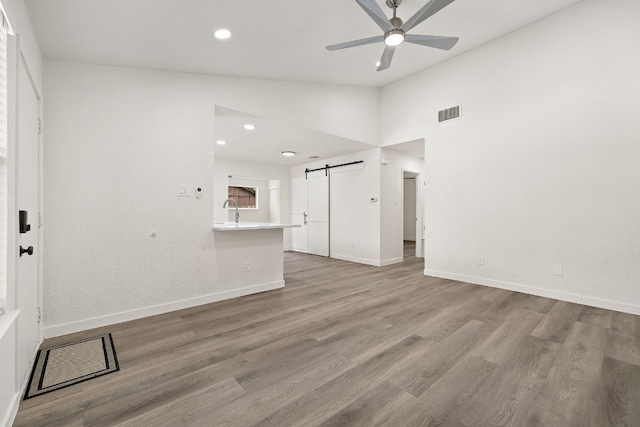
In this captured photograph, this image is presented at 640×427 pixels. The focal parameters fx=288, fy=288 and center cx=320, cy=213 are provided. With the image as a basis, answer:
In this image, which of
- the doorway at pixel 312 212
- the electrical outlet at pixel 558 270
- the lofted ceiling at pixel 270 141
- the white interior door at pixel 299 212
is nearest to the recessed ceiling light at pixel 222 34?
the lofted ceiling at pixel 270 141

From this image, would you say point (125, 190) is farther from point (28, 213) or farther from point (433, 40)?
point (433, 40)

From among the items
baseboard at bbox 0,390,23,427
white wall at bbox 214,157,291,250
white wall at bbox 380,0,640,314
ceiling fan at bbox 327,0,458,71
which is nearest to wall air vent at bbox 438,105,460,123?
white wall at bbox 380,0,640,314

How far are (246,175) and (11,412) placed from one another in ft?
20.5

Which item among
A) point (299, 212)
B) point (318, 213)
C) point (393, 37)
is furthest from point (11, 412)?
point (299, 212)

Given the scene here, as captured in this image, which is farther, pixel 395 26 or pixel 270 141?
pixel 270 141

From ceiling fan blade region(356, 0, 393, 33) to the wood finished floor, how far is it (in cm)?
281

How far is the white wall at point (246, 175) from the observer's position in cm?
707

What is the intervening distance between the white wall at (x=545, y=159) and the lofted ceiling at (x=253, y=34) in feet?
1.57

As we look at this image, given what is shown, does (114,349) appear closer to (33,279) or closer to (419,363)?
(33,279)

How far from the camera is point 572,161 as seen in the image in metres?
3.52

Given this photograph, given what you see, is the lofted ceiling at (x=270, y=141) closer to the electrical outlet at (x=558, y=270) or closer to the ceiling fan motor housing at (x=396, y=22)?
the ceiling fan motor housing at (x=396, y=22)

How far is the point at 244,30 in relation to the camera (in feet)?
9.19

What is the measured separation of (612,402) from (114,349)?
3.47 metres

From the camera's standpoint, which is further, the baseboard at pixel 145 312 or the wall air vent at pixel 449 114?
the wall air vent at pixel 449 114
